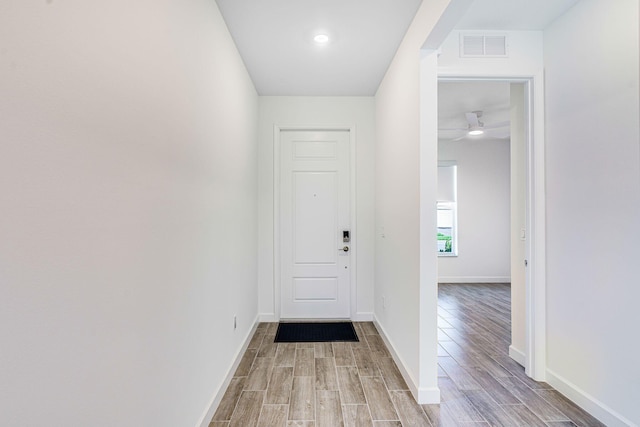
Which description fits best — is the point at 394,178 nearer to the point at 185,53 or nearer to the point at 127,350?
the point at 185,53

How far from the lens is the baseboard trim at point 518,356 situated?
8.59ft

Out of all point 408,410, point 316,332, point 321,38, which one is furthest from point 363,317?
point 321,38

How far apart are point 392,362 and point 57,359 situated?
2.48 meters

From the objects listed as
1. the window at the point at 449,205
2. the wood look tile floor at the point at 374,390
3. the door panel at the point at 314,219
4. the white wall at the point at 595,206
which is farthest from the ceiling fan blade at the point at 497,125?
the wood look tile floor at the point at 374,390

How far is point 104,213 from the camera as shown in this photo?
3.07 feet

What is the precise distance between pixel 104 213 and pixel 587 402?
2.85 metres

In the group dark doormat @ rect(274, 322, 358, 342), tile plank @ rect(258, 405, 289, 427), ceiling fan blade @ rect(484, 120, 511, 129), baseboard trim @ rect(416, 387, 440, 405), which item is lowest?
dark doormat @ rect(274, 322, 358, 342)

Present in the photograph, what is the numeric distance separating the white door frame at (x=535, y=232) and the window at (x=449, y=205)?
11.7 ft

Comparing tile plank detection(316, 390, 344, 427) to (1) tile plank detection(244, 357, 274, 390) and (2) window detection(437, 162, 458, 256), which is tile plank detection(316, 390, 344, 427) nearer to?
(1) tile plank detection(244, 357, 274, 390)

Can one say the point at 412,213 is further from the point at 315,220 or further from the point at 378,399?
the point at 315,220

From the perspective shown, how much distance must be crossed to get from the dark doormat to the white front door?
193 mm

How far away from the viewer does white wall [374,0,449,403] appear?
2.08m

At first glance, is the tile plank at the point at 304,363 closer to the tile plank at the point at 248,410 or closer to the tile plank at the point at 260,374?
the tile plank at the point at 260,374

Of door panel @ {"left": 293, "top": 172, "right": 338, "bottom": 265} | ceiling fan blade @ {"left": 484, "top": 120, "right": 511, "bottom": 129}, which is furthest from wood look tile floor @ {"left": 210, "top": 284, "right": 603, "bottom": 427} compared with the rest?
ceiling fan blade @ {"left": 484, "top": 120, "right": 511, "bottom": 129}
